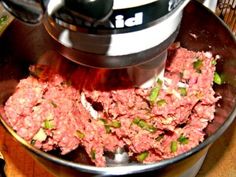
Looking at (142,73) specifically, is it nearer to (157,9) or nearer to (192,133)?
(192,133)

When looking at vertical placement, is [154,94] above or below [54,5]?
below

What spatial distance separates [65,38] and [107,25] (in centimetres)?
8

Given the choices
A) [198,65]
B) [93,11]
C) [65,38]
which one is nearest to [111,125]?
[198,65]

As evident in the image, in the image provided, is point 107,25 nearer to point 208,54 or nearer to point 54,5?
point 54,5

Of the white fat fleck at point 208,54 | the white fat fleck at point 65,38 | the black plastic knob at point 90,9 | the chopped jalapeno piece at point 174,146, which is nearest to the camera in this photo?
the black plastic knob at point 90,9

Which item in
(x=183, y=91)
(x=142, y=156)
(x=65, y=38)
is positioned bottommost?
(x=142, y=156)

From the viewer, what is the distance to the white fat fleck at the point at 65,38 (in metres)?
0.60

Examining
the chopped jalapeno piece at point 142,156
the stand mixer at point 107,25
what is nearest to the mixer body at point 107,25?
the stand mixer at point 107,25

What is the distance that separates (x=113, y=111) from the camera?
0.92 metres

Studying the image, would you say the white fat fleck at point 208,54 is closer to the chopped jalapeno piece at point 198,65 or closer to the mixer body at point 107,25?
the chopped jalapeno piece at point 198,65

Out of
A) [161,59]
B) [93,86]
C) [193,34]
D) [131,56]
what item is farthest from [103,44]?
[193,34]

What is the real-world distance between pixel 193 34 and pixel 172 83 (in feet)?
0.49

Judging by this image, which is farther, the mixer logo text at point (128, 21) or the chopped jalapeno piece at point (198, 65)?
the chopped jalapeno piece at point (198, 65)

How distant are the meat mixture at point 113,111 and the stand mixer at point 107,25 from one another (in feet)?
0.88
